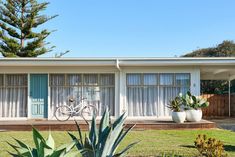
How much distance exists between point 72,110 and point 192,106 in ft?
16.2

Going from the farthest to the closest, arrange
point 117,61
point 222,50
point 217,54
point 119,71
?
1. point 217,54
2. point 222,50
3. point 119,71
4. point 117,61

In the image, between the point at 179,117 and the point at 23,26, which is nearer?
the point at 179,117

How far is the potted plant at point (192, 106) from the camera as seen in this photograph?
16016mm

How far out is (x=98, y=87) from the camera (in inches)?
717

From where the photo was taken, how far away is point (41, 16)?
107 ft

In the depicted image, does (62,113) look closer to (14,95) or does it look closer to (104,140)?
(14,95)

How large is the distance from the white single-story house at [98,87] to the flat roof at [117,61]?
0.75 metres

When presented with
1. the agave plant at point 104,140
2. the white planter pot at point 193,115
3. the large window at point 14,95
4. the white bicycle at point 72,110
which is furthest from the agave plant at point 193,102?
the agave plant at point 104,140

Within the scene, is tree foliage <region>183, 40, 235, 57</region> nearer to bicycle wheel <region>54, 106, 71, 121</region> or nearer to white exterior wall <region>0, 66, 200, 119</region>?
white exterior wall <region>0, 66, 200, 119</region>

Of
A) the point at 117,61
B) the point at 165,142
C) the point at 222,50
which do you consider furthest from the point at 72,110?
the point at 222,50

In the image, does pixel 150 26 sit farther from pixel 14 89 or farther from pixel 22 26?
pixel 14 89

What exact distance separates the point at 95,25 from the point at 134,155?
24.8 metres

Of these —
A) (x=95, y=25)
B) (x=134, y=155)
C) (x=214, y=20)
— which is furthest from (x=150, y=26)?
(x=134, y=155)

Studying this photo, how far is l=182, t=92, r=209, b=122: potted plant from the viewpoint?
52.5 feet
